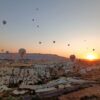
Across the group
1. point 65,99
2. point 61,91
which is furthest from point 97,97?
point 61,91

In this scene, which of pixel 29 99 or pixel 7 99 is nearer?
pixel 29 99

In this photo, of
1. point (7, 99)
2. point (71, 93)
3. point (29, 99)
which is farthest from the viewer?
point (71, 93)

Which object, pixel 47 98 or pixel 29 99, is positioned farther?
pixel 47 98

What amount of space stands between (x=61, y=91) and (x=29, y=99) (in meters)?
5.80

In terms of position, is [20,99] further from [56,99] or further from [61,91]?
[61,91]

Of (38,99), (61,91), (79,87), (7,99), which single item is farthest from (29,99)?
(79,87)

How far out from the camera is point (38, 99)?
26.5 metres

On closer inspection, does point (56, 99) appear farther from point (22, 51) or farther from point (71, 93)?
point (22, 51)

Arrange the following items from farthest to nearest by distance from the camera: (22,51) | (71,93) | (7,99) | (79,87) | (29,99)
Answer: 1. (22,51)
2. (79,87)
3. (71,93)
4. (7,99)
5. (29,99)

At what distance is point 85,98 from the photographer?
2658 centimetres

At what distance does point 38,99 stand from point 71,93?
Result: 5.12m

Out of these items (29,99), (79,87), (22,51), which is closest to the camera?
(29,99)

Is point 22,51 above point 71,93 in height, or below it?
above

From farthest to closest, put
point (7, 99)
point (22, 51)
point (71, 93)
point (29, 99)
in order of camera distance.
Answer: point (22, 51) → point (71, 93) → point (7, 99) → point (29, 99)
